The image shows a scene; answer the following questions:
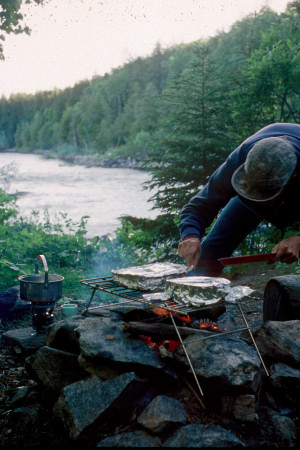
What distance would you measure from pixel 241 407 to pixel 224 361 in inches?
10.3

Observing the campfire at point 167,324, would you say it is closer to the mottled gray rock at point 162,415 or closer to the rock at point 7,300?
the mottled gray rock at point 162,415

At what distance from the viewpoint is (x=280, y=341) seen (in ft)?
8.47

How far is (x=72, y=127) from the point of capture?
60906 millimetres

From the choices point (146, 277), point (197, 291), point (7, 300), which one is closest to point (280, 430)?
point (197, 291)

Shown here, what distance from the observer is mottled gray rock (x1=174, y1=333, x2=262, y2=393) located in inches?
86.2

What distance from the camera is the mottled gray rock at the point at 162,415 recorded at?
6.86 feet

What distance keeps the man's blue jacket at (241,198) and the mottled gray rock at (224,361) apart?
89 centimetres

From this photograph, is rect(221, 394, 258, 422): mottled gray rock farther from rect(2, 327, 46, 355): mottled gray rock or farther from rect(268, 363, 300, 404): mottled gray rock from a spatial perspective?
rect(2, 327, 46, 355): mottled gray rock

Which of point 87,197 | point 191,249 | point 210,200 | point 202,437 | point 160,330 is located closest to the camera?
point 202,437

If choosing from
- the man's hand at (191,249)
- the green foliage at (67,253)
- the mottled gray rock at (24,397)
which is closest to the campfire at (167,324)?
the man's hand at (191,249)

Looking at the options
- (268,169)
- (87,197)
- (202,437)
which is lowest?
(87,197)

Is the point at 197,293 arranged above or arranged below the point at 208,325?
above

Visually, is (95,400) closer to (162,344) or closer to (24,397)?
(162,344)

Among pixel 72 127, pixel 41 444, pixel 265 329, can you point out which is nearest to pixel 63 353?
Result: pixel 41 444
